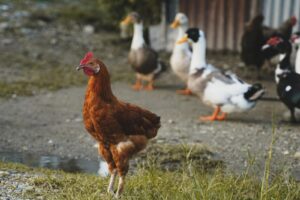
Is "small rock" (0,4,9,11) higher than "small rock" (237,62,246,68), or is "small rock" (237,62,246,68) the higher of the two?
"small rock" (0,4,9,11)

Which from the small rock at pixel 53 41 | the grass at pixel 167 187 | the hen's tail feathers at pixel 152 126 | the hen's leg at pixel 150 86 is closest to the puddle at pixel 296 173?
the grass at pixel 167 187

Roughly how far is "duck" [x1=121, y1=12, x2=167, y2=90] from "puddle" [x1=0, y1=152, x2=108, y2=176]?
11.5ft

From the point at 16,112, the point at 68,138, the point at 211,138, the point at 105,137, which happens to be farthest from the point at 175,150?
the point at 16,112

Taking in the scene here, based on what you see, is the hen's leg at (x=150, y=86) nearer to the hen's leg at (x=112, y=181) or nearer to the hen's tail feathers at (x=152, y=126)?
the hen's tail feathers at (x=152, y=126)

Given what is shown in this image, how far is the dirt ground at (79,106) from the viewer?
7.41m

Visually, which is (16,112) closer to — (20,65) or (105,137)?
(20,65)

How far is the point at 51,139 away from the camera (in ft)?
25.3

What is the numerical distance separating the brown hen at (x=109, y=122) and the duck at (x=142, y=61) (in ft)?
15.8

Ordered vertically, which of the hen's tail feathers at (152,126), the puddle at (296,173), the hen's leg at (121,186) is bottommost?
the puddle at (296,173)

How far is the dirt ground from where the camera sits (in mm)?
7410

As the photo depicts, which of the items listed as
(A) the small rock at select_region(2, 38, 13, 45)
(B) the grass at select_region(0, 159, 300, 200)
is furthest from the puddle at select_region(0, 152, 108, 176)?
(A) the small rock at select_region(2, 38, 13, 45)

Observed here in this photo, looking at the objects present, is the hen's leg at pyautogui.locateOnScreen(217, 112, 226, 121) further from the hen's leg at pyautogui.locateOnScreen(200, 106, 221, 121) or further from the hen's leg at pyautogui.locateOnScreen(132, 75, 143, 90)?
the hen's leg at pyautogui.locateOnScreen(132, 75, 143, 90)

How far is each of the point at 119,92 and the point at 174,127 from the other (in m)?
2.18

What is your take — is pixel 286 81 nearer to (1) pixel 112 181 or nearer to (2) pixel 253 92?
(2) pixel 253 92
